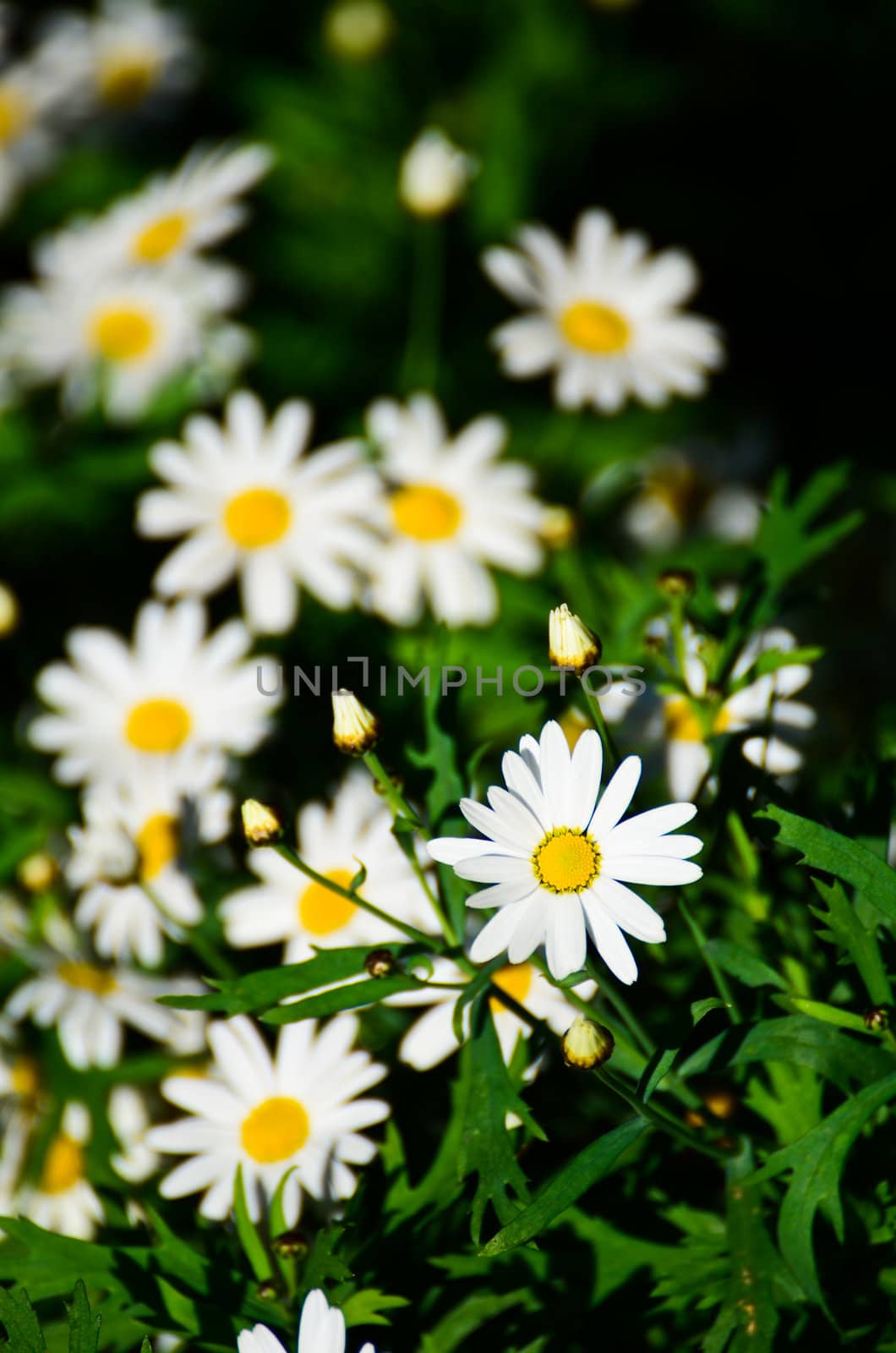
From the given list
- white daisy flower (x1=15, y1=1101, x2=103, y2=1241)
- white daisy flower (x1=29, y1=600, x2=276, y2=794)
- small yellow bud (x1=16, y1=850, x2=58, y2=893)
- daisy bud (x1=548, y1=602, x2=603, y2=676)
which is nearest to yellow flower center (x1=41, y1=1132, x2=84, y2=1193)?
white daisy flower (x1=15, y1=1101, x2=103, y2=1241)

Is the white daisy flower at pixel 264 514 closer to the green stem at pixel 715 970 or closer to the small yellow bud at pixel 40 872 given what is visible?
the small yellow bud at pixel 40 872

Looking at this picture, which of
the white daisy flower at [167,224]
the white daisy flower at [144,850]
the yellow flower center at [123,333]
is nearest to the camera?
the white daisy flower at [144,850]

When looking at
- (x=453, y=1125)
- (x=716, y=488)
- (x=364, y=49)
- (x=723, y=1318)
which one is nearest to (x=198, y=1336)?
(x=453, y=1125)

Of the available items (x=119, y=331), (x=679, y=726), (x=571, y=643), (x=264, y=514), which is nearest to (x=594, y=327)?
(x=264, y=514)

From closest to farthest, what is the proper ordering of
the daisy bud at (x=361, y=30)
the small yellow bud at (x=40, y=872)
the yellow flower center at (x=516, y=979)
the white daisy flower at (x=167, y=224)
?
the yellow flower center at (x=516, y=979), the small yellow bud at (x=40, y=872), the white daisy flower at (x=167, y=224), the daisy bud at (x=361, y=30)

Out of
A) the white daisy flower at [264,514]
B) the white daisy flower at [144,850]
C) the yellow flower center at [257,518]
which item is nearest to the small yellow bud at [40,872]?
the white daisy flower at [144,850]

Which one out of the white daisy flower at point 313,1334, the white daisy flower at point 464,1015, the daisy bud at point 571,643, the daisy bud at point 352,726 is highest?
the daisy bud at point 571,643

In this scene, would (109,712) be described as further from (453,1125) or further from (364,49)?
(364,49)
